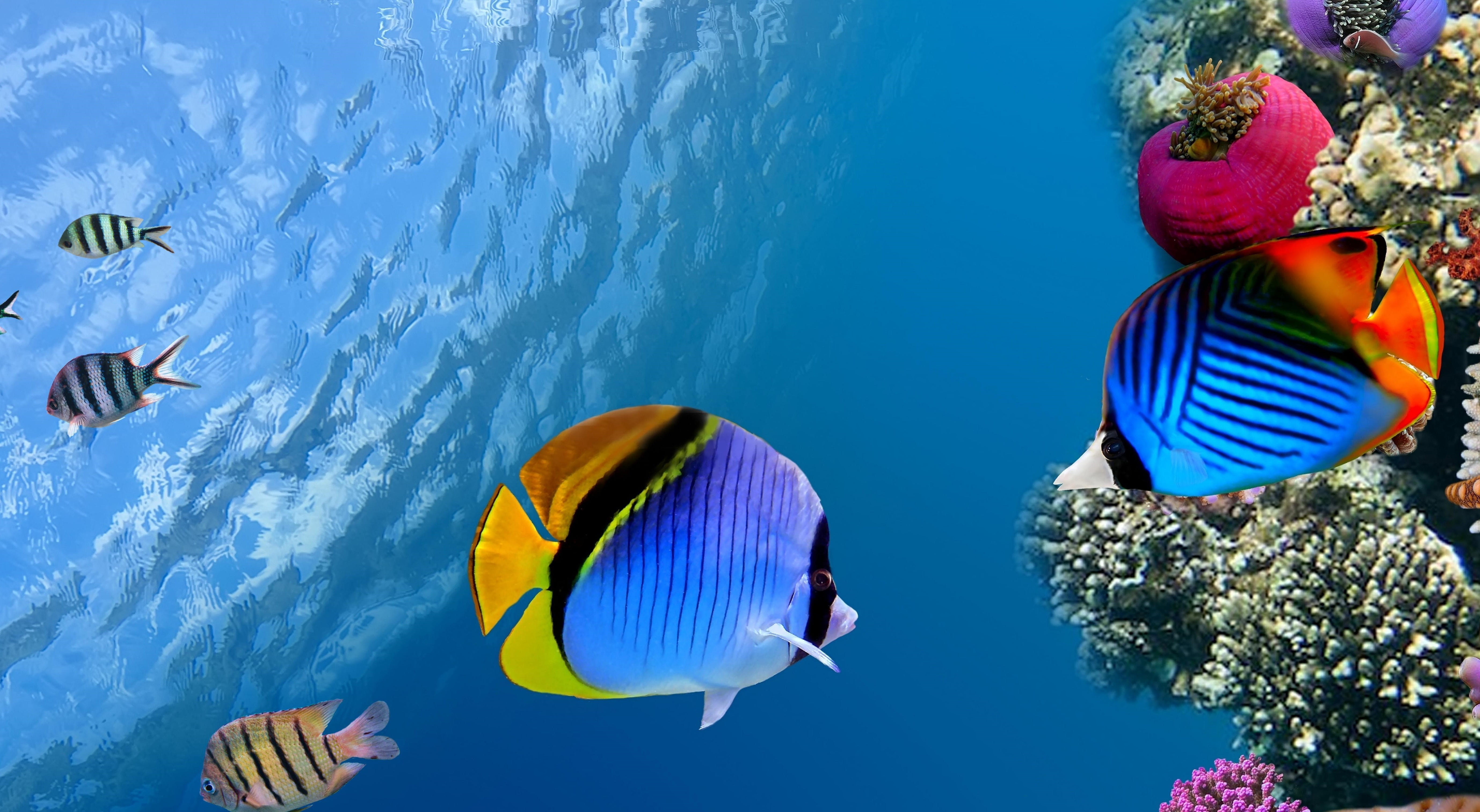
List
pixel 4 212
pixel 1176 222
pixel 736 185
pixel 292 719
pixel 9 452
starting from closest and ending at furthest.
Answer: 1. pixel 292 719
2. pixel 1176 222
3. pixel 4 212
4. pixel 9 452
5. pixel 736 185

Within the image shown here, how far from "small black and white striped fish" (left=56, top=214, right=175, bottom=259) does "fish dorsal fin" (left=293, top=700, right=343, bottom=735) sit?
10.2ft

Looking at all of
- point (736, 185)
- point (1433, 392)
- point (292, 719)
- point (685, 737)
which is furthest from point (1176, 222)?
point (685, 737)

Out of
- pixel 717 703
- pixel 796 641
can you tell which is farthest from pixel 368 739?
pixel 796 641

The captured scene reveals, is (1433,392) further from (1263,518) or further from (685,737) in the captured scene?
(685,737)

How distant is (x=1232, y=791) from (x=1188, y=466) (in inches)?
189

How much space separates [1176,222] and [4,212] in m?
13.6

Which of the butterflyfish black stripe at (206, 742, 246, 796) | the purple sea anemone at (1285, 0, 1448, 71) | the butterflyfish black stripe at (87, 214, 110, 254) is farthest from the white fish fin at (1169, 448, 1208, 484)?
the butterflyfish black stripe at (87, 214, 110, 254)

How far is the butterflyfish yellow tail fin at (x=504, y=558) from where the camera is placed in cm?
111

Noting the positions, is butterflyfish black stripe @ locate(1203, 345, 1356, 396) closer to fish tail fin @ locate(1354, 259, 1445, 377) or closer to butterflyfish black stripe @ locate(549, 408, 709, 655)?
fish tail fin @ locate(1354, 259, 1445, 377)

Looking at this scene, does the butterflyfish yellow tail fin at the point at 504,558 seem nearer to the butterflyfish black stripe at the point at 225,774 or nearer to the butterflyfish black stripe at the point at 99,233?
the butterflyfish black stripe at the point at 225,774

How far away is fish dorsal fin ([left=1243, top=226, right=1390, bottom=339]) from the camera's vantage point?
1.33 metres

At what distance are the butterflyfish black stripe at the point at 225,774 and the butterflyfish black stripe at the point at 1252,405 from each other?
162 inches

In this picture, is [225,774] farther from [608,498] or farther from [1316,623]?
[1316,623]

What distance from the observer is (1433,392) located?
1.26 meters
